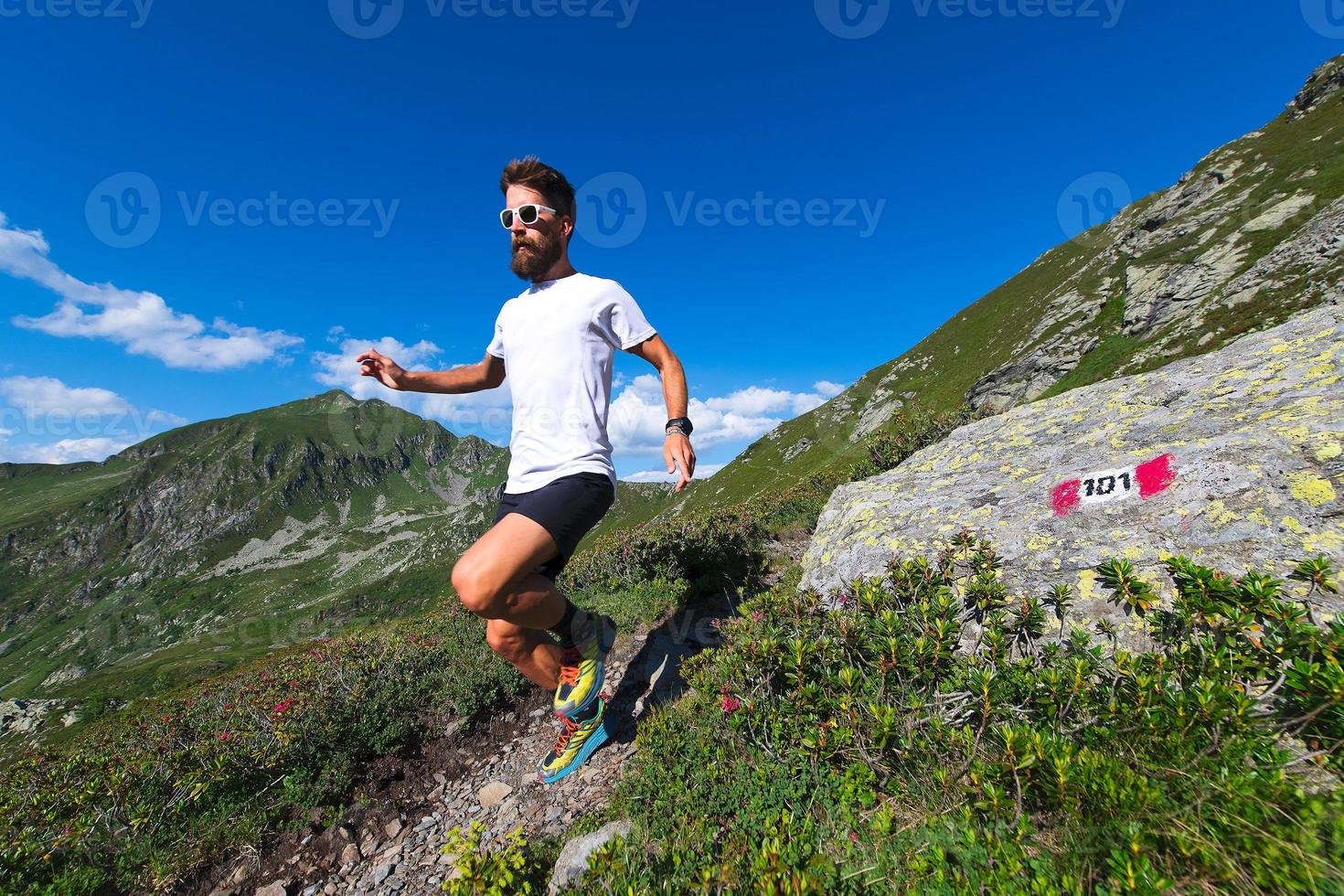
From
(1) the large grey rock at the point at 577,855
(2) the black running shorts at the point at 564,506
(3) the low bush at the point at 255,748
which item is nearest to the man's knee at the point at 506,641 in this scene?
(2) the black running shorts at the point at 564,506

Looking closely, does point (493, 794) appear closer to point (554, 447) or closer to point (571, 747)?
point (571, 747)

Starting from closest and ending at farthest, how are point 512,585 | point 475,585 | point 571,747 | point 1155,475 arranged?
point 475,585, point 512,585, point 1155,475, point 571,747

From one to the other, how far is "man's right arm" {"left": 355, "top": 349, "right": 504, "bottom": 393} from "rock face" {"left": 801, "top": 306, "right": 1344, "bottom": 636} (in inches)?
160

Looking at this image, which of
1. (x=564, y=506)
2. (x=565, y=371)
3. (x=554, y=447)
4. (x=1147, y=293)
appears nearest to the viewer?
(x=564, y=506)

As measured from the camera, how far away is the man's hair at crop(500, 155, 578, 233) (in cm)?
457

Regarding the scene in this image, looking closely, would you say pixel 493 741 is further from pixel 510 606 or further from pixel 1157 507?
pixel 1157 507

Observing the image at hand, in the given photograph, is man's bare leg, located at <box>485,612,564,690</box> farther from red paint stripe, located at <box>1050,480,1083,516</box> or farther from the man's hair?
red paint stripe, located at <box>1050,480,1083,516</box>

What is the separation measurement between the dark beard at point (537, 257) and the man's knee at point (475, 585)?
2588 mm

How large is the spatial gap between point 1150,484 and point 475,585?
17.5ft

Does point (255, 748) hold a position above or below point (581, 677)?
below

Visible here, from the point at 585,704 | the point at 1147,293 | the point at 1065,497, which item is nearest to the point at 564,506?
the point at 585,704

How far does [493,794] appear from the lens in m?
4.49

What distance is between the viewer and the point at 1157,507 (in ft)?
13.2

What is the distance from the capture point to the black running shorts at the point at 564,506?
12.4ft
